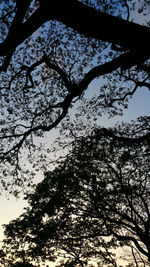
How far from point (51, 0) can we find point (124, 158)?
12.2 metres

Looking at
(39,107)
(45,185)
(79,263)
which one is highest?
(39,107)

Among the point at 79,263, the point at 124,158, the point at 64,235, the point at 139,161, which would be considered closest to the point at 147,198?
the point at 139,161

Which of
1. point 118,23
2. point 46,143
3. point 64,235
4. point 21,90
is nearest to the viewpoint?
point 118,23

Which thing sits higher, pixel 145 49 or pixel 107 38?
pixel 107 38

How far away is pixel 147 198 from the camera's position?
787 inches

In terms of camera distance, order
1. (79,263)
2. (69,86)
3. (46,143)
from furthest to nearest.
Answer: (79,263), (46,143), (69,86)

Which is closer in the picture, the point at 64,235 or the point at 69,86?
the point at 69,86

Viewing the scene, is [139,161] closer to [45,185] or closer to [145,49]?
[45,185]

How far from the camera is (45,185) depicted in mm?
18031

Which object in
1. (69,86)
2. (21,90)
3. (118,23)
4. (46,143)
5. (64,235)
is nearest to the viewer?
(118,23)

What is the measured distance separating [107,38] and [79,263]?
25.2 meters

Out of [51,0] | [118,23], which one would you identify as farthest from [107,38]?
[51,0]

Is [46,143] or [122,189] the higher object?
[46,143]

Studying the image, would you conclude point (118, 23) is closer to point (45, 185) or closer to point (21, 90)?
point (21, 90)
